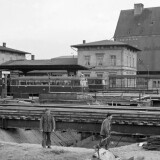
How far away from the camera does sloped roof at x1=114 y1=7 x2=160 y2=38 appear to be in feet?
251

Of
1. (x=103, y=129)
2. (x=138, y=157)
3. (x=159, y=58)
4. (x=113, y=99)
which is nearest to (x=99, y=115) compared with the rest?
(x=103, y=129)

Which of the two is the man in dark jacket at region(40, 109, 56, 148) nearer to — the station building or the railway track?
Answer: the railway track

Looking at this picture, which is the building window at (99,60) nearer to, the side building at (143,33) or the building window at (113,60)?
the building window at (113,60)

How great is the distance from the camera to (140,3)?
7756 cm

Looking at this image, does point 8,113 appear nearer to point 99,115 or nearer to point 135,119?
point 99,115

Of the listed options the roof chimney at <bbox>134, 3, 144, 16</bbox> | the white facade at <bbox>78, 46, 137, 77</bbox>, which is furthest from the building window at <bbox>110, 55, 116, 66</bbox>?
the roof chimney at <bbox>134, 3, 144, 16</bbox>

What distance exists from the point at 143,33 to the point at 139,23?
249 centimetres

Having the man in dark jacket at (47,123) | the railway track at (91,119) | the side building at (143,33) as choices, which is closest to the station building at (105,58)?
the side building at (143,33)

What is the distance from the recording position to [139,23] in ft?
255

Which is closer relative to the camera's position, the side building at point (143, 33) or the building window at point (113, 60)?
the building window at point (113, 60)

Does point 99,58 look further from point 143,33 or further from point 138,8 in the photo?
point 138,8

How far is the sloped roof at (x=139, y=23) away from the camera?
76.4 m

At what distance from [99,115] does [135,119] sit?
215 centimetres

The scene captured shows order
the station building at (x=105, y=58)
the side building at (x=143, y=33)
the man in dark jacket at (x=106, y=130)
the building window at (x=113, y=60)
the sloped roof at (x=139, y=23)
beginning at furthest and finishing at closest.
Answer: the sloped roof at (x=139, y=23)
the side building at (x=143, y=33)
the building window at (x=113, y=60)
the station building at (x=105, y=58)
the man in dark jacket at (x=106, y=130)
